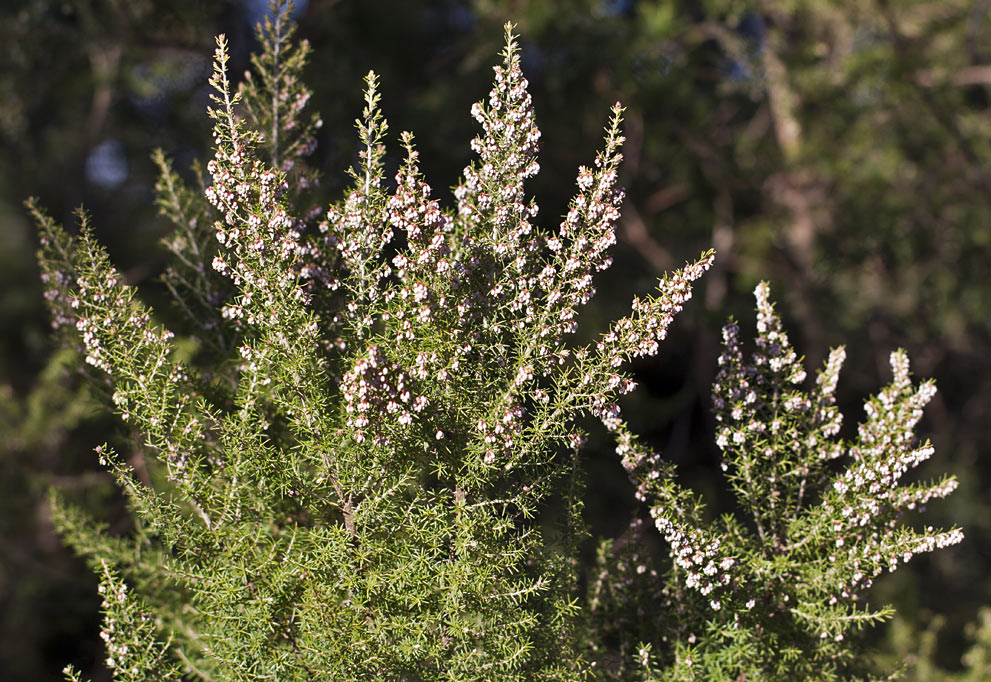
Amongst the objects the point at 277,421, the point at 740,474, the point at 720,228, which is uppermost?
the point at 720,228

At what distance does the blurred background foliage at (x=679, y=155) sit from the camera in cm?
592

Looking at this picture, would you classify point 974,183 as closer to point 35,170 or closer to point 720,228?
point 720,228

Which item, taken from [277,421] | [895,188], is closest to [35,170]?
[277,421]

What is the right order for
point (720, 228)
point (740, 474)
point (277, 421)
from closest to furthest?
point (740, 474) → point (277, 421) → point (720, 228)

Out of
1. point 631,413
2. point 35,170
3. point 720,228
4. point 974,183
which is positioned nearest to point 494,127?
point 631,413

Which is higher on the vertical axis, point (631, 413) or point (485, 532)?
point (631, 413)

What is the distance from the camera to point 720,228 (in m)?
8.20

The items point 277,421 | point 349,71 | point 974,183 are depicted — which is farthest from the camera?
point 974,183

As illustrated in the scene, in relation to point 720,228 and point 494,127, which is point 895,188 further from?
point 494,127

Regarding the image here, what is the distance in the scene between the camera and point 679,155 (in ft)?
23.6

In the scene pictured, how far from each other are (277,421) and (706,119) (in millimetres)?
5316

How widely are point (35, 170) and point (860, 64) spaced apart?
11.2 m

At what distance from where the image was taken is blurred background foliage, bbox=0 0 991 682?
5.92m

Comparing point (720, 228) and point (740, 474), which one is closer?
point (740, 474)
